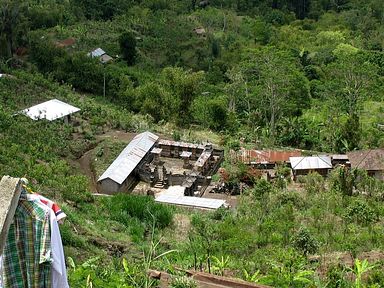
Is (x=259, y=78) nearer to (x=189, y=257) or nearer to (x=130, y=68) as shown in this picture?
(x=130, y=68)

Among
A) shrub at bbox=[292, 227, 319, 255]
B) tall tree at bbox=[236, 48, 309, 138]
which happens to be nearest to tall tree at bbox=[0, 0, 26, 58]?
tall tree at bbox=[236, 48, 309, 138]

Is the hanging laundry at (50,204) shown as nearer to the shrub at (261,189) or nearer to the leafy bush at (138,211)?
the leafy bush at (138,211)

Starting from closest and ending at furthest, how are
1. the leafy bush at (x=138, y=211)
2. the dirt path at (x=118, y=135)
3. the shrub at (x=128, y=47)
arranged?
the leafy bush at (x=138, y=211)
the dirt path at (x=118, y=135)
the shrub at (x=128, y=47)

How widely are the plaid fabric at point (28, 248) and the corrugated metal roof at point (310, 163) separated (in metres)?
16.5

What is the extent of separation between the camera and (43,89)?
25828mm

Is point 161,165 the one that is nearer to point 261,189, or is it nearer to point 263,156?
point 263,156

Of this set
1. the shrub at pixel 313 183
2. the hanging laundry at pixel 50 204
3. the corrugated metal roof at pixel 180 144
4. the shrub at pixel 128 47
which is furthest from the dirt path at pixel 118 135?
the hanging laundry at pixel 50 204

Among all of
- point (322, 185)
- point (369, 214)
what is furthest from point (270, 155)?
point (369, 214)

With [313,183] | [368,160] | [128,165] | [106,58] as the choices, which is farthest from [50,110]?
[106,58]

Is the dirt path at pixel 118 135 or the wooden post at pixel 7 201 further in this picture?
the dirt path at pixel 118 135

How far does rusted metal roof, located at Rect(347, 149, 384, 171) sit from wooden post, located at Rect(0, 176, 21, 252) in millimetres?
17270

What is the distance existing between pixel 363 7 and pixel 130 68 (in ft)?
86.6

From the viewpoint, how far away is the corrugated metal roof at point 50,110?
71.9 feet

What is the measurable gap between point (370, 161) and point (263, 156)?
12.0 ft
